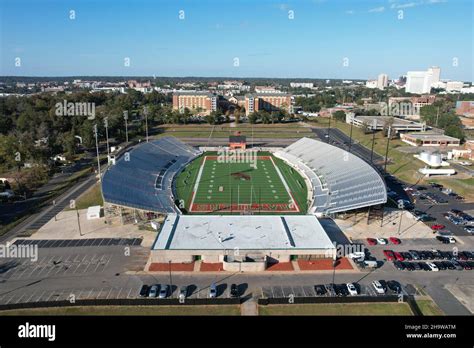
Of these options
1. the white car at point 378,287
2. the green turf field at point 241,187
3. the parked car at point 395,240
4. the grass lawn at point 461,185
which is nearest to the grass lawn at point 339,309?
the white car at point 378,287

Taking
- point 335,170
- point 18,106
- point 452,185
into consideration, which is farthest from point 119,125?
point 452,185

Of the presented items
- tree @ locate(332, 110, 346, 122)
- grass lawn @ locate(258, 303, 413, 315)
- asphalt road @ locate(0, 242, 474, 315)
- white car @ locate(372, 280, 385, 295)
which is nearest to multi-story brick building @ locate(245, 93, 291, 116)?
tree @ locate(332, 110, 346, 122)

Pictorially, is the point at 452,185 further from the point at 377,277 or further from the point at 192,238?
the point at 192,238

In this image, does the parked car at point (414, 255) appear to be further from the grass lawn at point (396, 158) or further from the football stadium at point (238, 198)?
the grass lawn at point (396, 158)

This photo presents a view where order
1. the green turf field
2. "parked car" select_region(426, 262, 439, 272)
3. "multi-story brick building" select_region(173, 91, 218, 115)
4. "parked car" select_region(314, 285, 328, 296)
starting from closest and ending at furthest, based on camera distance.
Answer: "parked car" select_region(314, 285, 328, 296)
"parked car" select_region(426, 262, 439, 272)
the green turf field
"multi-story brick building" select_region(173, 91, 218, 115)

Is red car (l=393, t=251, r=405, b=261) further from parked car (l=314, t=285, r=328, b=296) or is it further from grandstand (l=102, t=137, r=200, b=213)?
grandstand (l=102, t=137, r=200, b=213)

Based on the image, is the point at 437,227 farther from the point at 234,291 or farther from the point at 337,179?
the point at 234,291

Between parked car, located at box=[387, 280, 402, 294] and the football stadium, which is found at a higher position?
the football stadium

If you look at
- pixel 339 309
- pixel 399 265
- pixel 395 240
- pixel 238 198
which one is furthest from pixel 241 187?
pixel 339 309
